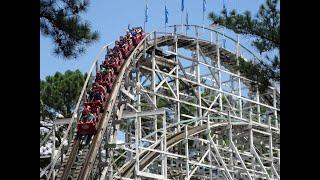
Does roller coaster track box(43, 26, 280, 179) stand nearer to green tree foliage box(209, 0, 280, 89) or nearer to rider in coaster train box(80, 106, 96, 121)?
rider in coaster train box(80, 106, 96, 121)

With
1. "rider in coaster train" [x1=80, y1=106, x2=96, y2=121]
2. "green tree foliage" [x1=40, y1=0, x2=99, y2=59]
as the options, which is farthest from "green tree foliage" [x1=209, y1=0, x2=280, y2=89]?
"rider in coaster train" [x1=80, y1=106, x2=96, y2=121]

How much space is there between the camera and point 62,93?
72.5 ft

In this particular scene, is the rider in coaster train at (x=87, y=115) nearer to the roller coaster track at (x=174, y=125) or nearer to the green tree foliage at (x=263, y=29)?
the roller coaster track at (x=174, y=125)

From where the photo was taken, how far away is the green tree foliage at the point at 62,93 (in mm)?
21500

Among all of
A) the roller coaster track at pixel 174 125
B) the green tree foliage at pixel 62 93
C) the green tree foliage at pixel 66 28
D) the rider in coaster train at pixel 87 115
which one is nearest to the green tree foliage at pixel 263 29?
the green tree foliage at pixel 66 28

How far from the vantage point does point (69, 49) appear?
454cm

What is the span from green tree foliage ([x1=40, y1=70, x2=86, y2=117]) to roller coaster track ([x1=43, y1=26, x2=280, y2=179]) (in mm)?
3714

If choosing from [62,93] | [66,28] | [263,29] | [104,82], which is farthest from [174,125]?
[66,28]

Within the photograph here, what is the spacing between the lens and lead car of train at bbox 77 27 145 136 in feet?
48.8
